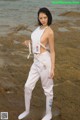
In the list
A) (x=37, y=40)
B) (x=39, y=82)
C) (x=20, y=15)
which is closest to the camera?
(x=37, y=40)

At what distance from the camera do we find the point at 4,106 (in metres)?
7.02

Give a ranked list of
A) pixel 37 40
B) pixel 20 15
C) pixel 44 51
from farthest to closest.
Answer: pixel 20 15, pixel 44 51, pixel 37 40

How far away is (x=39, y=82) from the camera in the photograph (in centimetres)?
891

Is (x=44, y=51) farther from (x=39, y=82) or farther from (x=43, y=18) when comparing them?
(x=39, y=82)

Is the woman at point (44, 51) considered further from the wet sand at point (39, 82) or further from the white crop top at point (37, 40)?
the wet sand at point (39, 82)

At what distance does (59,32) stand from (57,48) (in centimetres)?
571

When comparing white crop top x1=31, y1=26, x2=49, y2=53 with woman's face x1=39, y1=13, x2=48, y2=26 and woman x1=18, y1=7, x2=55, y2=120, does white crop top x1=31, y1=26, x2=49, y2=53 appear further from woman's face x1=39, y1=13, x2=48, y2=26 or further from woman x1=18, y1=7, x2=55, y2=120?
woman's face x1=39, y1=13, x2=48, y2=26

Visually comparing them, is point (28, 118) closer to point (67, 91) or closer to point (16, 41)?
point (67, 91)

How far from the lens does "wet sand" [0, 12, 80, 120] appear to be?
22.3 ft

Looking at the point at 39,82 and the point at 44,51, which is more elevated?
the point at 44,51

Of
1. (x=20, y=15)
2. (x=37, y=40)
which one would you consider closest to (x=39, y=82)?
(x=37, y=40)

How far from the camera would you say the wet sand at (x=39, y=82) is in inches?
267

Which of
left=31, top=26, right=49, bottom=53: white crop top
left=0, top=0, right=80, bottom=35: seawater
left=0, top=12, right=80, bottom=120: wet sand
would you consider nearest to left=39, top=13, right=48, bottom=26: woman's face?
left=31, top=26, right=49, bottom=53: white crop top

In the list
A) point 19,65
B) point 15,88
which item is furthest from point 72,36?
point 15,88
